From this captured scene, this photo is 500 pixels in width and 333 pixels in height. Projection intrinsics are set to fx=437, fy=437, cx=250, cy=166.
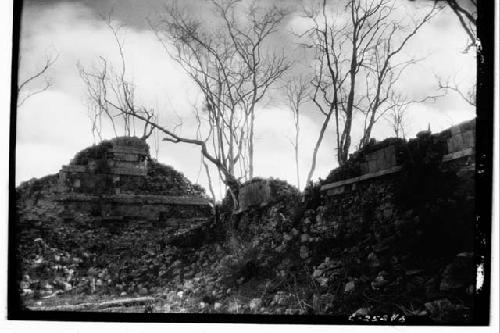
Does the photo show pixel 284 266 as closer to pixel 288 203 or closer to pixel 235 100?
pixel 288 203

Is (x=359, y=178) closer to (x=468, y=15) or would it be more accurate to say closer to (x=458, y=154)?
(x=458, y=154)

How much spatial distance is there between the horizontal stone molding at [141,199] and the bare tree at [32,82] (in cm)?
151

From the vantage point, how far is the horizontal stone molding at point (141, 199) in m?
5.33

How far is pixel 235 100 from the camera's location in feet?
17.0

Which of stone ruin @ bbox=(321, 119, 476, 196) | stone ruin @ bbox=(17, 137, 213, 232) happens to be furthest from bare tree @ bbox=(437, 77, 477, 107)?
stone ruin @ bbox=(17, 137, 213, 232)

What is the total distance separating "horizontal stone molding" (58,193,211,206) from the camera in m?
5.33

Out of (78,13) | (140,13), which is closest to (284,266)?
(140,13)

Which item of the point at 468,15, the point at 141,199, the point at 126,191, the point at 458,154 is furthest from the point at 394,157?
the point at 126,191

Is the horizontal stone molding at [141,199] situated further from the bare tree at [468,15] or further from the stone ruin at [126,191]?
the bare tree at [468,15]

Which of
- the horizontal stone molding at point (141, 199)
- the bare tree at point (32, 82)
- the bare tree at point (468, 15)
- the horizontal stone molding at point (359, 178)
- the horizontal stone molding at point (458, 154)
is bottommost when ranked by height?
the horizontal stone molding at point (141, 199)

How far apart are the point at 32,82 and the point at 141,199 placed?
198 centimetres

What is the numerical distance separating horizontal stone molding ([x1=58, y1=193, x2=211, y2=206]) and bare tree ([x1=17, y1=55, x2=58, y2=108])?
1.51 m

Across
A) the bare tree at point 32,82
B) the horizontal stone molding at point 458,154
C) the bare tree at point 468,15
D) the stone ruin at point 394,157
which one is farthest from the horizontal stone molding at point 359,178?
the bare tree at point 32,82

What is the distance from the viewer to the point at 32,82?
4148 millimetres
